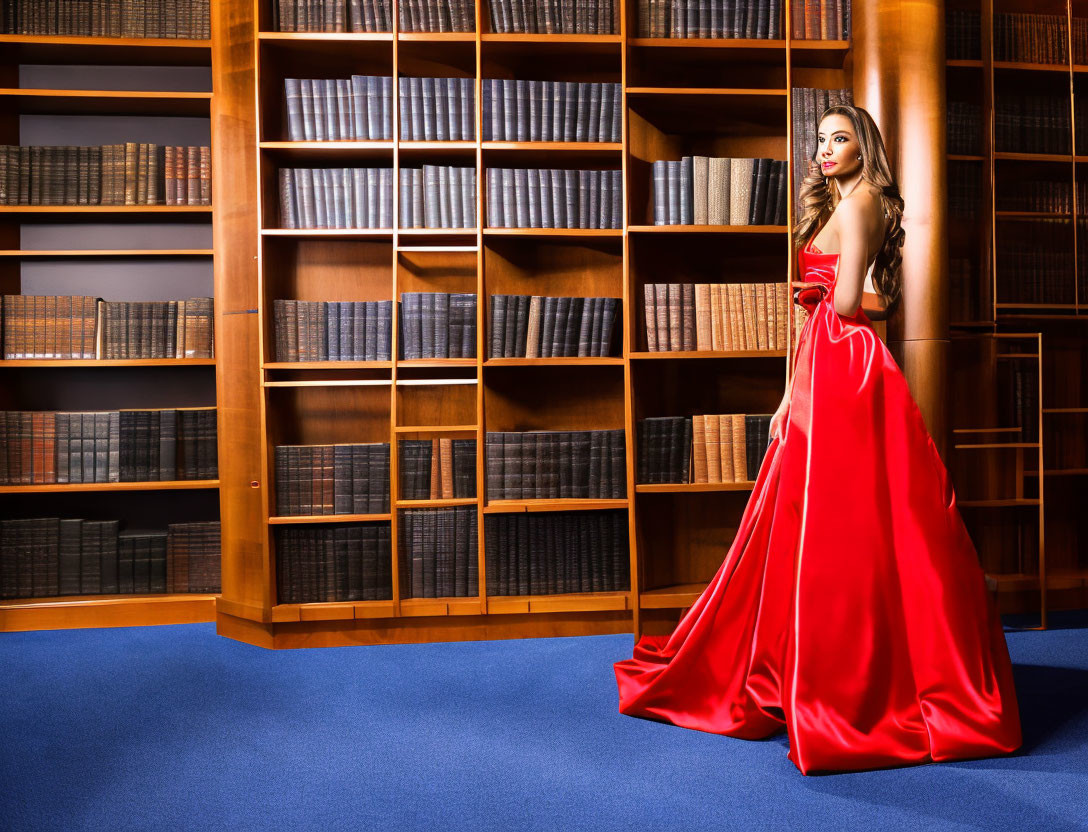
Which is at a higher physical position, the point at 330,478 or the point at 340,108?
the point at 340,108

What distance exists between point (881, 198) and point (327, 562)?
2.31 meters

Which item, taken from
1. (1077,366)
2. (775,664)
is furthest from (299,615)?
(1077,366)

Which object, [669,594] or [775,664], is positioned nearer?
[775,664]

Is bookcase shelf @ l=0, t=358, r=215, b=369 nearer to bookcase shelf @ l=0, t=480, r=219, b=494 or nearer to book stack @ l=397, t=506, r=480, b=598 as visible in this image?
bookcase shelf @ l=0, t=480, r=219, b=494

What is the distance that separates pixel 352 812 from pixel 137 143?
2911 millimetres

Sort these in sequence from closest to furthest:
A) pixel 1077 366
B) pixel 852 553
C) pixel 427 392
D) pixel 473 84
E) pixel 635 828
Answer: pixel 635 828 → pixel 852 553 → pixel 473 84 → pixel 427 392 → pixel 1077 366

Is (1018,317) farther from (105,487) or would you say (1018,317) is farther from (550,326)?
(105,487)

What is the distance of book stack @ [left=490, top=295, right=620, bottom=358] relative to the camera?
331 cm

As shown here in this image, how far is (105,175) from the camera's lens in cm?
355

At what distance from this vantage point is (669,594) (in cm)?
342

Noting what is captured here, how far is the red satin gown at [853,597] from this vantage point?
212 centimetres

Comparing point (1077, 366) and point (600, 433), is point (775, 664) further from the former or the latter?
point (1077, 366)

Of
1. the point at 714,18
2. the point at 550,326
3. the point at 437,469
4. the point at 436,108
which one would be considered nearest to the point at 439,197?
the point at 436,108

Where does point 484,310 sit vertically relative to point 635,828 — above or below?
above
